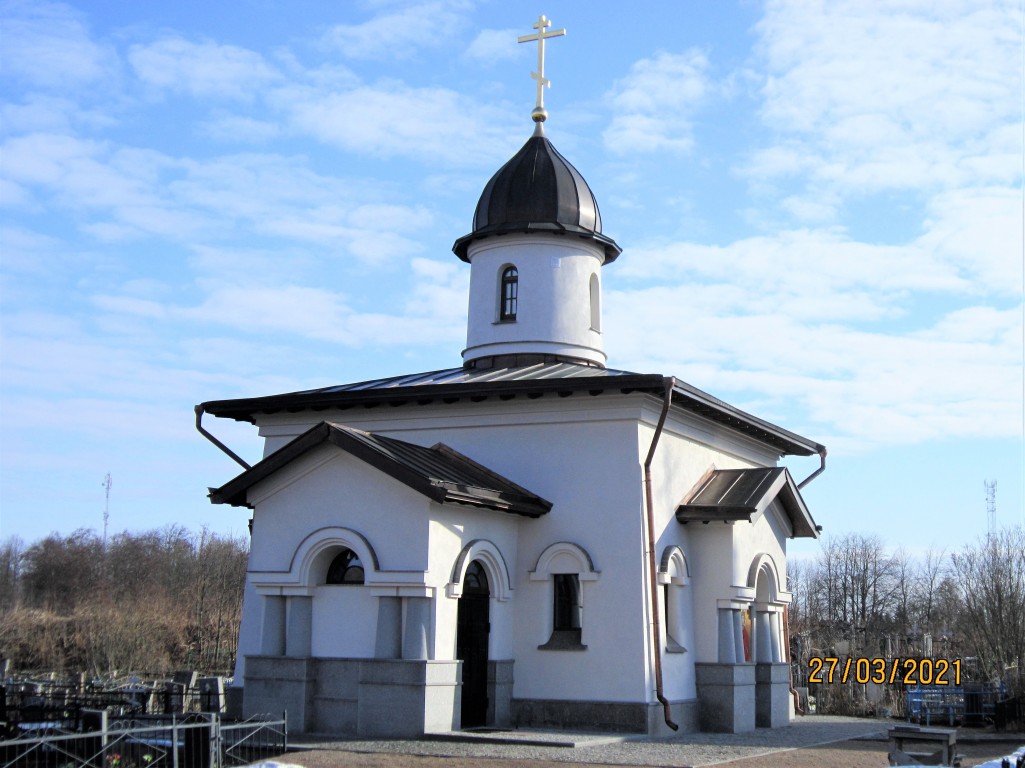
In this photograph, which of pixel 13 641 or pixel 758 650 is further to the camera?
pixel 13 641

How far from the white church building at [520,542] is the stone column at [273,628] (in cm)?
3

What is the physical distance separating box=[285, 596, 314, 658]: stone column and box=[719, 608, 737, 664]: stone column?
653cm

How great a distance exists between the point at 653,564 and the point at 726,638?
2.12 metres

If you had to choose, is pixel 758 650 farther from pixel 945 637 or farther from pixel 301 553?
pixel 945 637

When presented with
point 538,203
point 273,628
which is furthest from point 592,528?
point 538,203

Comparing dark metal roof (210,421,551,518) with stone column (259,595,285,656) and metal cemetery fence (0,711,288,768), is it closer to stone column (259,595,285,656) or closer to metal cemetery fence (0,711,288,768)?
stone column (259,595,285,656)

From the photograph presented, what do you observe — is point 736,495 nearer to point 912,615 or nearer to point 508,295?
point 508,295

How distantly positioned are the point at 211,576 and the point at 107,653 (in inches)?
1115

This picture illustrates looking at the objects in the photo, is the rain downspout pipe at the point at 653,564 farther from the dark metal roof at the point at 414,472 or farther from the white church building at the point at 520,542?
the dark metal roof at the point at 414,472

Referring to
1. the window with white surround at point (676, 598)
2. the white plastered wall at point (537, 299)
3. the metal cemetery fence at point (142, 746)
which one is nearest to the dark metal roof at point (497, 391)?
the white plastered wall at point (537, 299)

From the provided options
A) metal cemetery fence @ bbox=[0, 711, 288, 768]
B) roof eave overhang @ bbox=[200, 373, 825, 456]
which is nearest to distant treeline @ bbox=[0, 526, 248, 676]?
roof eave overhang @ bbox=[200, 373, 825, 456]

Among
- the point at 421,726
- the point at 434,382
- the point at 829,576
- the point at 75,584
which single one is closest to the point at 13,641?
the point at 434,382

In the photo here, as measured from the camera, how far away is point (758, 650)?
20766 millimetres

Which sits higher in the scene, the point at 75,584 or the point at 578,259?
the point at 578,259
